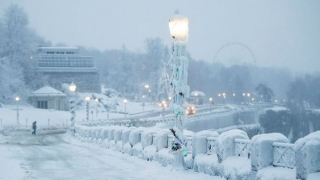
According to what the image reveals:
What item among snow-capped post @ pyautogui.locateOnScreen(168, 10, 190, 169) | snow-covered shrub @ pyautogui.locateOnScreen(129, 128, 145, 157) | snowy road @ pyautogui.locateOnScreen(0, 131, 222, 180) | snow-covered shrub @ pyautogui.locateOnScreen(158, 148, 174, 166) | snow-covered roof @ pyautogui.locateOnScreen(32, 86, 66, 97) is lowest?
snowy road @ pyautogui.locateOnScreen(0, 131, 222, 180)

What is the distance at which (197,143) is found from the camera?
1756 cm

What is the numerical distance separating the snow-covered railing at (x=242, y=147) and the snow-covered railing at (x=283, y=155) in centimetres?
123

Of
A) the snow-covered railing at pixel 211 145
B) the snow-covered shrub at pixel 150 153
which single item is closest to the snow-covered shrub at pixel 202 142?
the snow-covered railing at pixel 211 145

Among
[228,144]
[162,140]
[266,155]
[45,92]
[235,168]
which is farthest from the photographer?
[45,92]

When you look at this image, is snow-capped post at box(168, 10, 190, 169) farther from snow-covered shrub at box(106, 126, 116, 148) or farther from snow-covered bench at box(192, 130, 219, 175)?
snow-covered shrub at box(106, 126, 116, 148)

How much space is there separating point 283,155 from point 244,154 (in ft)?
6.86

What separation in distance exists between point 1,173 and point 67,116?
6478 cm

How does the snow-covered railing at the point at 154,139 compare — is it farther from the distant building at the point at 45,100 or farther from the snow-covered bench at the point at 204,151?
the distant building at the point at 45,100

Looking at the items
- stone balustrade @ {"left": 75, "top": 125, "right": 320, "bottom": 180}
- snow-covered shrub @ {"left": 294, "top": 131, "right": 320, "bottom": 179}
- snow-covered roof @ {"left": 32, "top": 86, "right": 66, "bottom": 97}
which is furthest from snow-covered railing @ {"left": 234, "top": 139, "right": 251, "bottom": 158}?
snow-covered roof @ {"left": 32, "top": 86, "right": 66, "bottom": 97}

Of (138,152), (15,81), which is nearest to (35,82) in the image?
(15,81)

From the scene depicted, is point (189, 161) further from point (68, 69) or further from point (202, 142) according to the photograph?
point (68, 69)

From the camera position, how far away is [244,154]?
15109 millimetres

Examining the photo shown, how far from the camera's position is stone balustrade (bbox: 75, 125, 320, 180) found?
11.9 metres

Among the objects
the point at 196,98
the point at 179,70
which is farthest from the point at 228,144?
the point at 196,98
